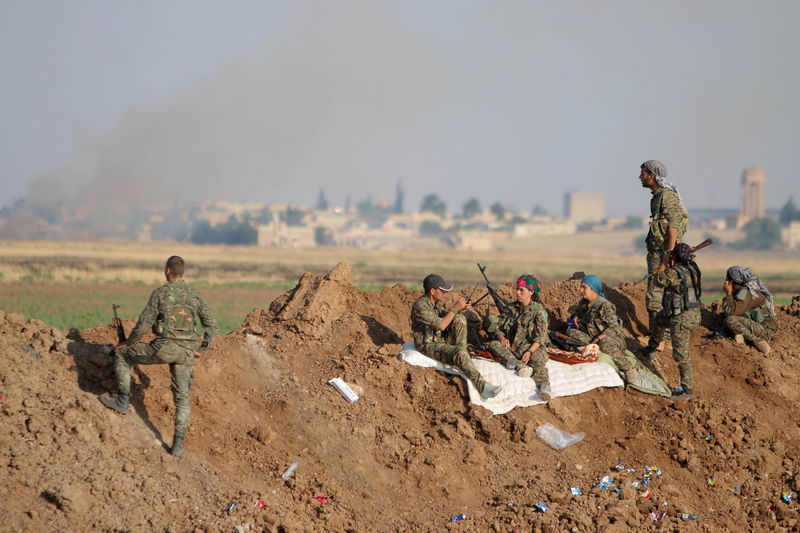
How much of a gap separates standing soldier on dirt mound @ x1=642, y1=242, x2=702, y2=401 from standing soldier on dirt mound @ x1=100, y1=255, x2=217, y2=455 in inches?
241

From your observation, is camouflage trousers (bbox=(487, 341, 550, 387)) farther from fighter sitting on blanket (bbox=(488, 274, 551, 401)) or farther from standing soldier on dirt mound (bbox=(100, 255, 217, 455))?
standing soldier on dirt mound (bbox=(100, 255, 217, 455))

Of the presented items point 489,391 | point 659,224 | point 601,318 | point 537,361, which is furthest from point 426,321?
point 659,224

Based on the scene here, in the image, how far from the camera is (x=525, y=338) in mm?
10305

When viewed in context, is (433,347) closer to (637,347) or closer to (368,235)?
(637,347)

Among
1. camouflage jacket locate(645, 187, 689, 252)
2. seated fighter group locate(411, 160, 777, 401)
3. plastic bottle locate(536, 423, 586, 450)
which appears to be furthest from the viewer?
camouflage jacket locate(645, 187, 689, 252)

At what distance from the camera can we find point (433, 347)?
33.0 feet

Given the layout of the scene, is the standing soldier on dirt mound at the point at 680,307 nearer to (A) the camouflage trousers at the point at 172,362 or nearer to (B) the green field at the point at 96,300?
(A) the camouflage trousers at the point at 172,362

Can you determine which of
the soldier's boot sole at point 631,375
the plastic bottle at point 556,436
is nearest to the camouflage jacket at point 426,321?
the plastic bottle at point 556,436

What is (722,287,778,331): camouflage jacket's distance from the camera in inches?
476

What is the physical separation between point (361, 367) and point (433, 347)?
94 cm

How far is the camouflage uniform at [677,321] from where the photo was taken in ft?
35.3

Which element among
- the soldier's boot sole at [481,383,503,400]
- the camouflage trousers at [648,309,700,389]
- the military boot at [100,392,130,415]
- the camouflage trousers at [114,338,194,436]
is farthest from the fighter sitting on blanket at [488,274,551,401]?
the military boot at [100,392,130,415]

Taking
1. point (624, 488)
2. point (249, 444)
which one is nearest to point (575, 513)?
point (624, 488)

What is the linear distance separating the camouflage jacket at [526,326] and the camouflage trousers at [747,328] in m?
3.53
